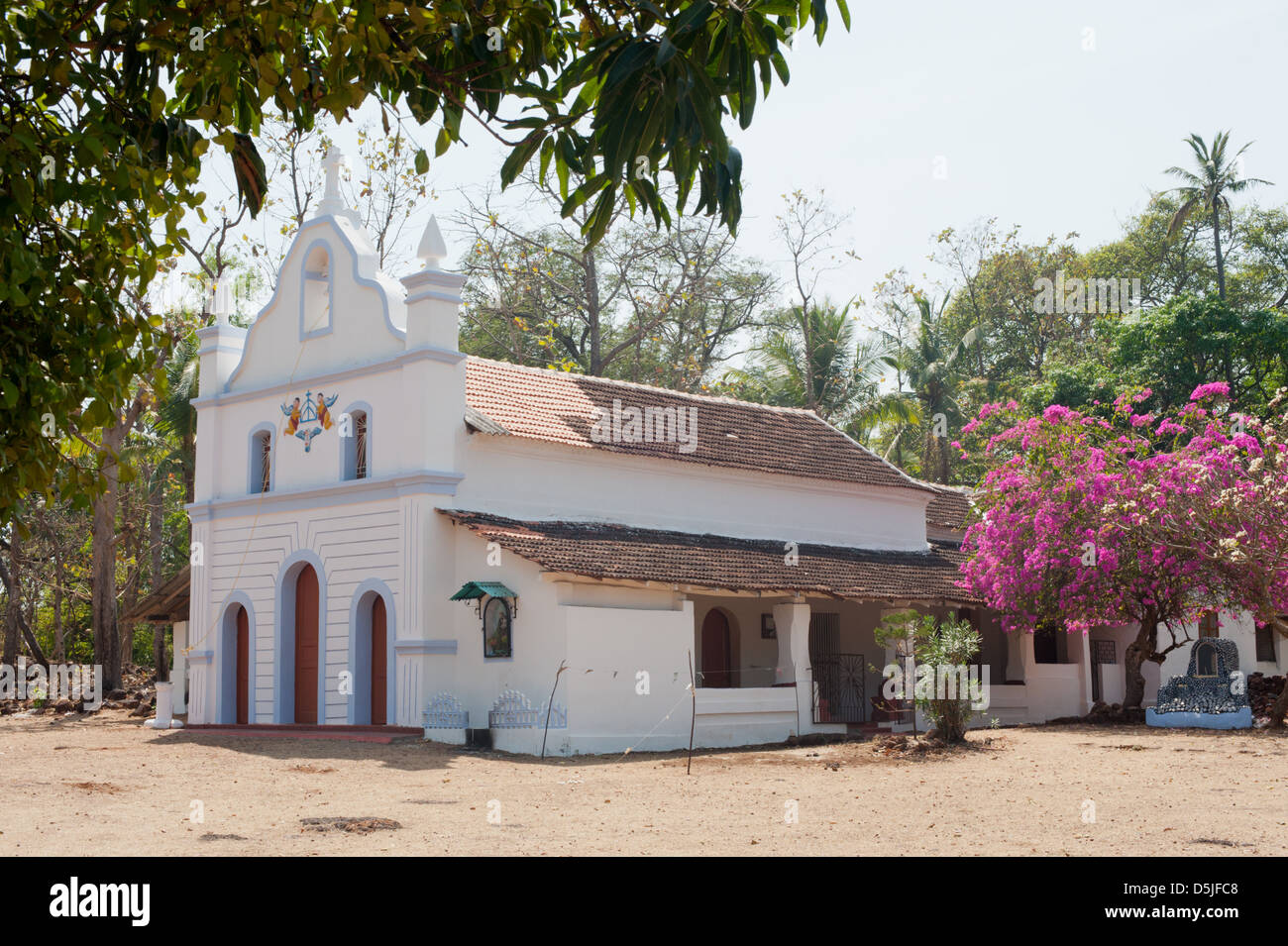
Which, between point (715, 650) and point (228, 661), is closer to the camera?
point (228, 661)

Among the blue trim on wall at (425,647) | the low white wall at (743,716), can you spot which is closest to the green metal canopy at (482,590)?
the blue trim on wall at (425,647)

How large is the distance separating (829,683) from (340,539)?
10.4 meters

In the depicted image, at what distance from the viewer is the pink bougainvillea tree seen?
19.4 m

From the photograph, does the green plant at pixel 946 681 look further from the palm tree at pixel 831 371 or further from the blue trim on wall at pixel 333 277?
the palm tree at pixel 831 371

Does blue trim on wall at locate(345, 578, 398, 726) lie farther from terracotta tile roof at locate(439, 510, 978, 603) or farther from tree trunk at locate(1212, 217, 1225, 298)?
tree trunk at locate(1212, 217, 1225, 298)

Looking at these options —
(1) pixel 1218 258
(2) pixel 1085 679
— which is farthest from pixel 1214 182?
(2) pixel 1085 679

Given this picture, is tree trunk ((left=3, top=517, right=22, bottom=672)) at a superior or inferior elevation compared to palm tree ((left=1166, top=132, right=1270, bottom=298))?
inferior

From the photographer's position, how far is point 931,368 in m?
41.2

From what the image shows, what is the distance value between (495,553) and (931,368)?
23.9 m

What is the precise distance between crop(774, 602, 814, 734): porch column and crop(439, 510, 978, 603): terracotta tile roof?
0.51 meters

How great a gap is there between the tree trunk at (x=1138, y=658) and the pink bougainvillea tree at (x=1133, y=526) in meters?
0.03

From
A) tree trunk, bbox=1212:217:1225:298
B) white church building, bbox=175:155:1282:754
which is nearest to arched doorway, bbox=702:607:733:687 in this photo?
white church building, bbox=175:155:1282:754

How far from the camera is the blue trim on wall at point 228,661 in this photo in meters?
24.2

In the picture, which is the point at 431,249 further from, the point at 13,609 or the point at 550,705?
the point at 13,609
